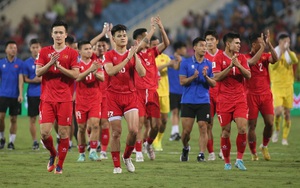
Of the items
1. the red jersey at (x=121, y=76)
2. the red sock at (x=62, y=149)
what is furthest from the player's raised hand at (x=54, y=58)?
the red sock at (x=62, y=149)

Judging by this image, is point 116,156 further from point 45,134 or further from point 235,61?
point 235,61

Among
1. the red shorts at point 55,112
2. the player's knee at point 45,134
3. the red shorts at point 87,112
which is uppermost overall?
the red shorts at point 87,112

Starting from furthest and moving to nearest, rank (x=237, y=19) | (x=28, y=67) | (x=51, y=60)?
1. (x=237, y=19)
2. (x=28, y=67)
3. (x=51, y=60)

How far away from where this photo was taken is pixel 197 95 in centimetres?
1891

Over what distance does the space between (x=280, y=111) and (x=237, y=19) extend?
15.9 meters

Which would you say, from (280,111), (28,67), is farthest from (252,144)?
(28,67)

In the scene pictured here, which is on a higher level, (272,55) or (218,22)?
(218,22)

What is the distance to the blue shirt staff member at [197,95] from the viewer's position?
18.8 m

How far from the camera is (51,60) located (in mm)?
15453

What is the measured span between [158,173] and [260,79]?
12.6ft

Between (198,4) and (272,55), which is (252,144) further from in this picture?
(198,4)

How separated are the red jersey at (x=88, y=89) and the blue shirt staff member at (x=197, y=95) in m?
2.01

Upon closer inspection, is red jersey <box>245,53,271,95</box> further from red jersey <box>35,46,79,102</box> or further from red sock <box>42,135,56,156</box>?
red sock <box>42,135,56,156</box>

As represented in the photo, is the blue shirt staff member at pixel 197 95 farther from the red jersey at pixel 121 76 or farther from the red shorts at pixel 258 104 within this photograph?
the red jersey at pixel 121 76
